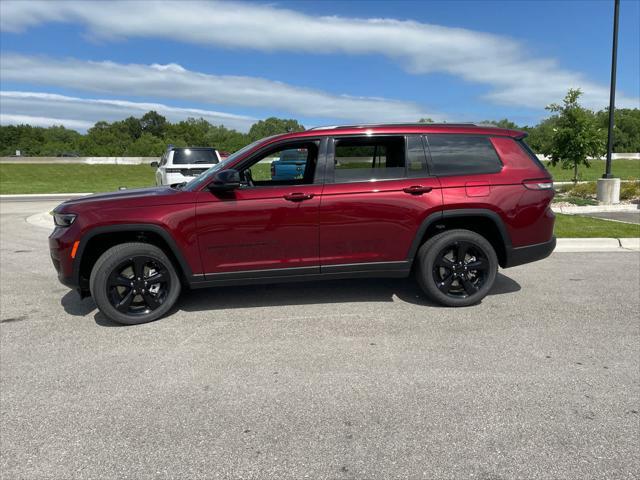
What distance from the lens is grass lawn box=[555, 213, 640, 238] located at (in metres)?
8.27

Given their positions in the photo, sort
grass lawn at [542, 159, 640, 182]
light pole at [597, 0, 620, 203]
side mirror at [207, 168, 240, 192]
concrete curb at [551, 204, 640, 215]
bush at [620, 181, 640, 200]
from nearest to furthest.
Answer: side mirror at [207, 168, 240, 192] → concrete curb at [551, 204, 640, 215] → light pole at [597, 0, 620, 203] → bush at [620, 181, 640, 200] → grass lawn at [542, 159, 640, 182]

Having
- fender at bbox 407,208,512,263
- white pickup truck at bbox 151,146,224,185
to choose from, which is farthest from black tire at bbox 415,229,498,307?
white pickup truck at bbox 151,146,224,185

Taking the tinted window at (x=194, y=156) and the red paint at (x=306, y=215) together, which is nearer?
the red paint at (x=306, y=215)

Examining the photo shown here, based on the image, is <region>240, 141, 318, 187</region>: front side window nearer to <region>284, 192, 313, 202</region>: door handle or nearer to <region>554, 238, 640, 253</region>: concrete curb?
<region>284, 192, 313, 202</region>: door handle

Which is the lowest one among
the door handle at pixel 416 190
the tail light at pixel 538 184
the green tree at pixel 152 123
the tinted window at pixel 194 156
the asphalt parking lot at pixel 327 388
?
the asphalt parking lot at pixel 327 388

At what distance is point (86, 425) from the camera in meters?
2.79

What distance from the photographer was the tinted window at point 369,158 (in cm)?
464

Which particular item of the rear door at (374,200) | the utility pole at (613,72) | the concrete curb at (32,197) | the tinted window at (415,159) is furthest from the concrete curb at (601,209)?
the concrete curb at (32,197)

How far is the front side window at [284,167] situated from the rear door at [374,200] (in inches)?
9.8

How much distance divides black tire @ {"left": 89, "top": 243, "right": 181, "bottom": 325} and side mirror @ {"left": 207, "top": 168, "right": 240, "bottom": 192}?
0.86m

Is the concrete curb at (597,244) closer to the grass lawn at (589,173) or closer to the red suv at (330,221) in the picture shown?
the red suv at (330,221)

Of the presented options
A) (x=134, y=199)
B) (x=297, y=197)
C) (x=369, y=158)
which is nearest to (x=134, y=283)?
(x=134, y=199)

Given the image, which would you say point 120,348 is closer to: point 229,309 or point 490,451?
point 229,309

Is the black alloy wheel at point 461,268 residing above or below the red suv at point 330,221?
below
